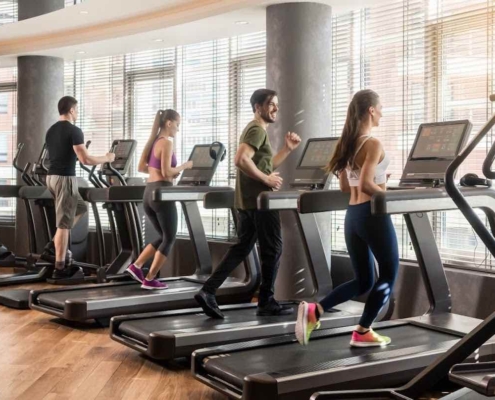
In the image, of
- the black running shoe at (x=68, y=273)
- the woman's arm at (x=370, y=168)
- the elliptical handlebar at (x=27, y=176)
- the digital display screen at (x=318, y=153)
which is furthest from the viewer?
the elliptical handlebar at (x=27, y=176)

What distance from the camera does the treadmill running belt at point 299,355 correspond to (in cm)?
375

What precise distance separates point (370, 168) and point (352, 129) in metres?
0.26

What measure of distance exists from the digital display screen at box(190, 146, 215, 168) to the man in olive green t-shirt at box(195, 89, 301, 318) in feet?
5.13

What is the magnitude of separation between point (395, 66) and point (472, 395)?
352cm

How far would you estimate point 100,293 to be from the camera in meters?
Result: 6.09

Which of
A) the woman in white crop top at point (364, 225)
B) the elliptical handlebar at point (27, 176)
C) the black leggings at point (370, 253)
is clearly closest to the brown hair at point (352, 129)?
Result: the woman in white crop top at point (364, 225)

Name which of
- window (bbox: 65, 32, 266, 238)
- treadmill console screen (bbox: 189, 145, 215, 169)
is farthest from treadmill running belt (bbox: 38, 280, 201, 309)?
window (bbox: 65, 32, 266, 238)

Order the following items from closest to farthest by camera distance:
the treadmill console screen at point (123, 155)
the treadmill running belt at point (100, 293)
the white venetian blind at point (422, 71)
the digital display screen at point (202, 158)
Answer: the white venetian blind at point (422, 71)
the treadmill running belt at point (100, 293)
the digital display screen at point (202, 158)
the treadmill console screen at point (123, 155)

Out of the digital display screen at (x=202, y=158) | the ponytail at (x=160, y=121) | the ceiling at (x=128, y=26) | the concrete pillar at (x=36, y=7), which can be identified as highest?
the concrete pillar at (x=36, y=7)

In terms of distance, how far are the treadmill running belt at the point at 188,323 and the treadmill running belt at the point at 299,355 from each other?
0.66m

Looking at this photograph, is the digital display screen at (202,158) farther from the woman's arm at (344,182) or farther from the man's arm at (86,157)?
the woman's arm at (344,182)

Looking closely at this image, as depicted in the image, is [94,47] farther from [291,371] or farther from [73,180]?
[291,371]

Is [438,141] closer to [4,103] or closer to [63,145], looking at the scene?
[63,145]

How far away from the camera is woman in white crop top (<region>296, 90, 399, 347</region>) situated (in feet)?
12.8
